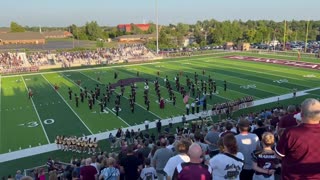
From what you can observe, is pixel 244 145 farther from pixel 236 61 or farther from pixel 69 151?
pixel 236 61

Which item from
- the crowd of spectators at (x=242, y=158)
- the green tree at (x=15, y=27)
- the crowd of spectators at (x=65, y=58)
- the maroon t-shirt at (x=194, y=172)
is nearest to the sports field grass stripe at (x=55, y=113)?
the crowd of spectators at (x=242, y=158)

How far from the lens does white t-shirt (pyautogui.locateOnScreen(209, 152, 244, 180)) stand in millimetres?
4070

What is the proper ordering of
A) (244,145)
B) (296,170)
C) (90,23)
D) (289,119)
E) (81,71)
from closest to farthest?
(296,170) → (244,145) → (289,119) → (81,71) → (90,23)

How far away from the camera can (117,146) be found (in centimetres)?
1582

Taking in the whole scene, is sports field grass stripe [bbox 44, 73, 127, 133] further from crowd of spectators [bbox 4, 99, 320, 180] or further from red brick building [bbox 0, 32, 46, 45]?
red brick building [bbox 0, 32, 46, 45]

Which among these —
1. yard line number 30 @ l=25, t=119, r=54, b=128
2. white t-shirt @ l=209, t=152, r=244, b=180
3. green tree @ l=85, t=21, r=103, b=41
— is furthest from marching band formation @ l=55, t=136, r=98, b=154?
green tree @ l=85, t=21, r=103, b=41

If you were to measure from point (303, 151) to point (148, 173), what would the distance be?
3.57 m

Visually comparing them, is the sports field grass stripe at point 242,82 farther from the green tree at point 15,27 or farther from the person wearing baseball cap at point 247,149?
the green tree at point 15,27

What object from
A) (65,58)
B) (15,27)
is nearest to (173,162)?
(65,58)

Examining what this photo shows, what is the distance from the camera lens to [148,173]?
6.11m

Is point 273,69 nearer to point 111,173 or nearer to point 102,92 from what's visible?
point 102,92

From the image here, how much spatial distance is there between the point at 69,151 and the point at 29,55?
38.1 metres

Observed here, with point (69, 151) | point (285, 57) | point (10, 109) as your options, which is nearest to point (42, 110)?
point (10, 109)

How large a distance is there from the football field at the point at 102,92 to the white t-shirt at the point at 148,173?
12.1 m
